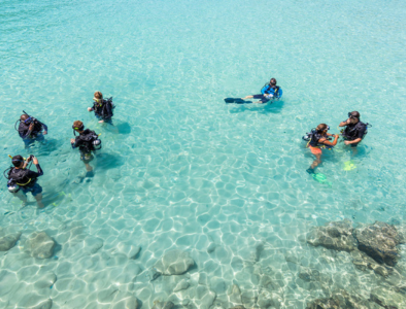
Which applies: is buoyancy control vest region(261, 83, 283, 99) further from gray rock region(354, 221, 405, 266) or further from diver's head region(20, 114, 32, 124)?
diver's head region(20, 114, 32, 124)

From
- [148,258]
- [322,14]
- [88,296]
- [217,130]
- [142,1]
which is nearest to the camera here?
[88,296]

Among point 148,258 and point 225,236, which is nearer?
point 148,258

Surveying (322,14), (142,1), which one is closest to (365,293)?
(322,14)

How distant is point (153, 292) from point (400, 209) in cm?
797

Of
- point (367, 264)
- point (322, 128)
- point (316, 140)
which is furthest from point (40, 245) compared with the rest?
point (322, 128)

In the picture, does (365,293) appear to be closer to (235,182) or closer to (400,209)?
(400,209)

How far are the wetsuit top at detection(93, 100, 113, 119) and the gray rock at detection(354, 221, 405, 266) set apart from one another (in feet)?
31.3

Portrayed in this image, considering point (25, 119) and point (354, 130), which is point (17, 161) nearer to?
point (25, 119)

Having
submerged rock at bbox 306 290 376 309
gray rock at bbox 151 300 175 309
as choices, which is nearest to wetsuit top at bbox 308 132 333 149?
submerged rock at bbox 306 290 376 309

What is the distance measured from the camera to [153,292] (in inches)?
246

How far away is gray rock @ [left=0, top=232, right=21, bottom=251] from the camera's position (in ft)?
22.7

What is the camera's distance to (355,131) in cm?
927

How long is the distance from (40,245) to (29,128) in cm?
437

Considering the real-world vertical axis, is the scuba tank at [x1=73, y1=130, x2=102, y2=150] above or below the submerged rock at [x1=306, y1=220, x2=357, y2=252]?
above
